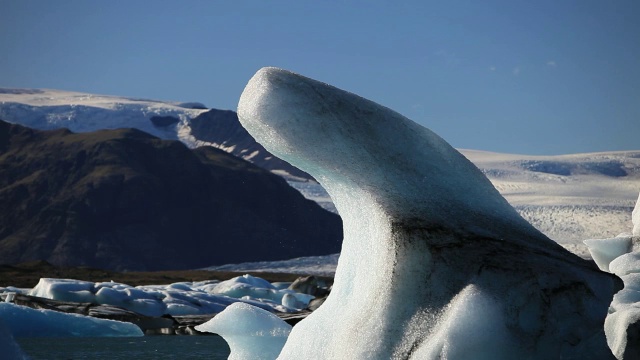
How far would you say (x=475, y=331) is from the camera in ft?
18.0

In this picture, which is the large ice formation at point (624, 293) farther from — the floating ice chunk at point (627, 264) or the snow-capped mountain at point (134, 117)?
the snow-capped mountain at point (134, 117)

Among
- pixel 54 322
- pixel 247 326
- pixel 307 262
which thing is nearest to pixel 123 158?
pixel 307 262

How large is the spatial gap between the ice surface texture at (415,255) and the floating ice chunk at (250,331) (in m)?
2.28

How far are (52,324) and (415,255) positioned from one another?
69.4ft

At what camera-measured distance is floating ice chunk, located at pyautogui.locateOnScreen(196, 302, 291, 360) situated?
9.38 metres

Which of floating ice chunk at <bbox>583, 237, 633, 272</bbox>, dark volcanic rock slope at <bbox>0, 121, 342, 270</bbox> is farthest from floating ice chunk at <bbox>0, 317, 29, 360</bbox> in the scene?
dark volcanic rock slope at <bbox>0, 121, 342, 270</bbox>

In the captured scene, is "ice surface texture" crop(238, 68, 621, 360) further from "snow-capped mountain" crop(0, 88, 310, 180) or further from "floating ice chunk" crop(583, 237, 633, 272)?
"snow-capped mountain" crop(0, 88, 310, 180)

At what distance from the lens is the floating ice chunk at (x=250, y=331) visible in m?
9.38

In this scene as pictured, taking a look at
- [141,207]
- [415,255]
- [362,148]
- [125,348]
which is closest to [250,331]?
[362,148]

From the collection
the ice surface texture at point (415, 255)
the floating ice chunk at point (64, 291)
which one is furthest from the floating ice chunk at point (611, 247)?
the floating ice chunk at point (64, 291)

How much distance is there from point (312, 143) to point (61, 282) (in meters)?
29.5

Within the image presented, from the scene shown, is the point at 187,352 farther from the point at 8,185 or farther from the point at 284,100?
the point at 8,185

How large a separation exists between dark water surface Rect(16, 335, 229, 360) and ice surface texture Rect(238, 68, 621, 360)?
1224cm

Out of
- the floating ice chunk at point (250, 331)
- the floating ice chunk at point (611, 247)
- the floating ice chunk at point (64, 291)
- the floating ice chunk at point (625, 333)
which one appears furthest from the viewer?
the floating ice chunk at point (64, 291)
